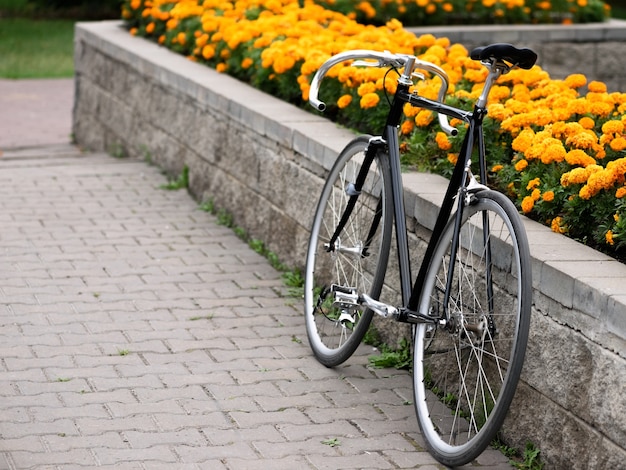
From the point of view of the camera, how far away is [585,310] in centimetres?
366

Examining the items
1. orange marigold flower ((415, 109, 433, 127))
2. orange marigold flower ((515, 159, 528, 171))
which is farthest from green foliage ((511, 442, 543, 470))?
orange marigold flower ((415, 109, 433, 127))

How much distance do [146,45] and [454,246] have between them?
646 cm

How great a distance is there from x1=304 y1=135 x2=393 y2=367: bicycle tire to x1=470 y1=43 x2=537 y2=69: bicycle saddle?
2.76ft

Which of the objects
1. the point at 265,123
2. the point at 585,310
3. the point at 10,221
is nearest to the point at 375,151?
the point at 585,310

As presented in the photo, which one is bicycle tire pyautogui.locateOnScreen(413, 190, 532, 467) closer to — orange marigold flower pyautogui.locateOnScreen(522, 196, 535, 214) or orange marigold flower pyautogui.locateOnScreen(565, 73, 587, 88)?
orange marigold flower pyautogui.locateOnScreen(522, 196, 535, 214)

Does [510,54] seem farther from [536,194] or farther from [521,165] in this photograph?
[521,165]

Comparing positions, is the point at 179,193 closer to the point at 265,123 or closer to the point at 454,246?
the point at 265,123

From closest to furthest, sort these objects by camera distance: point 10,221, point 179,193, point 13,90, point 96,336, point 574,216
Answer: point 574,216
point 96,336
point 10,221
point 179,193
point 13,90

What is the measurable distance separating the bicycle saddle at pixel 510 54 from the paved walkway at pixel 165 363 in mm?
1410

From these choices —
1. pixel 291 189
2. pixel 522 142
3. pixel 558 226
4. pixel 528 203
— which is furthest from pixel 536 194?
pixel 291 189

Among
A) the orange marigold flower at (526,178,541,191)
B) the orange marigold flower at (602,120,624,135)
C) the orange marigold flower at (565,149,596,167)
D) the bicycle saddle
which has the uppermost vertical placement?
the bicycle saddle

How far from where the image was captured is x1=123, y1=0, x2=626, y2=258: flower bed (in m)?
4.34

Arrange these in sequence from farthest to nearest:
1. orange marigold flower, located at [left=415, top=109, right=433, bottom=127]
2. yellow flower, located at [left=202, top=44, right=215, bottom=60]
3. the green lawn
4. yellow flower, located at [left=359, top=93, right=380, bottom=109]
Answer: the green lawn
yellow flower, located at [left=202, top=44, right=215, bottom=60]
yellow flower, located at [left=359, top=93, right=380, bottom=109]
orange marigold flower, located at [left=415, top=109, right=433, bottom=127]

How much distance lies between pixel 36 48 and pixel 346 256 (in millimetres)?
14426
